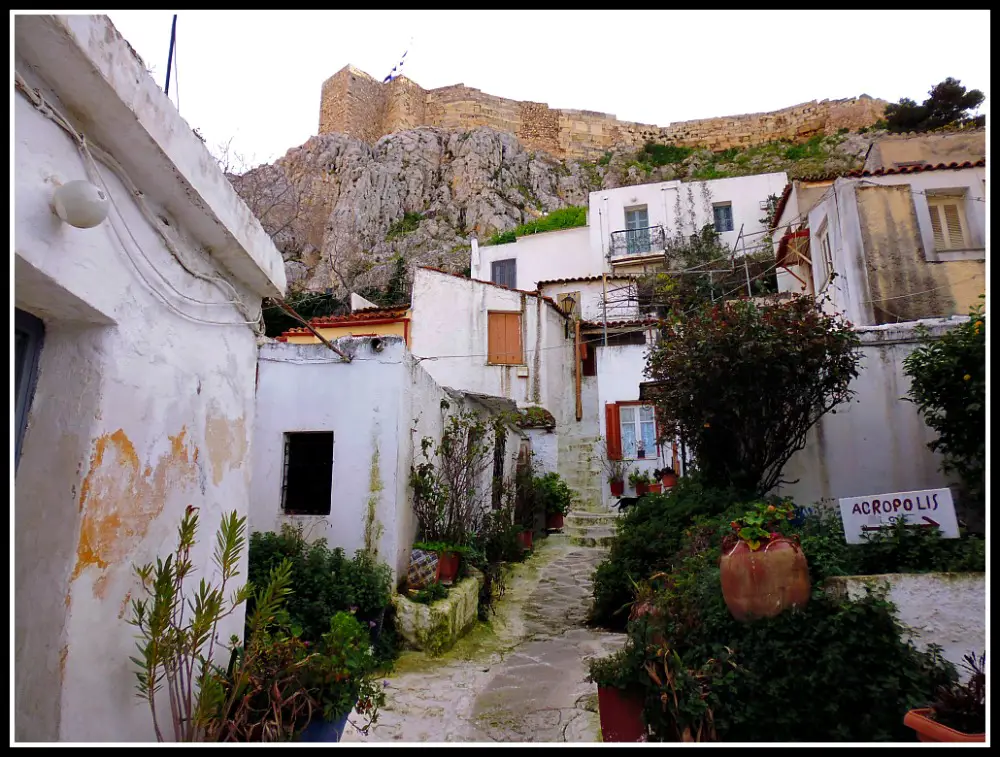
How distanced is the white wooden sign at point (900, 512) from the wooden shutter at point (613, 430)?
11251 millimetres

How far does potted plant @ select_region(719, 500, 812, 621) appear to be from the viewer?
4.11 m

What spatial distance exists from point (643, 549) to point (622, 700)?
3.18m

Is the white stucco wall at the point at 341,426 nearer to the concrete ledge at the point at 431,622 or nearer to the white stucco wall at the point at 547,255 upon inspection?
the concrete ledge at the point at 431,622

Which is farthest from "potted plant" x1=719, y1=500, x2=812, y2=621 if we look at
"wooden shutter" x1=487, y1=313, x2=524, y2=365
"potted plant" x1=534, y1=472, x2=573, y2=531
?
"wooden shutter" x1=487, y1=313, x2=524, y2=365

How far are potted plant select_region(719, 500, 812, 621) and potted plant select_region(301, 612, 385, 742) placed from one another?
2500 mm

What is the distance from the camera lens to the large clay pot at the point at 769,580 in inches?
162

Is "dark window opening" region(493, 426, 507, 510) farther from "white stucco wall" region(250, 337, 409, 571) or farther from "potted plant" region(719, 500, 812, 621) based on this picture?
"potted plant" region(719, 500, 812, 621)

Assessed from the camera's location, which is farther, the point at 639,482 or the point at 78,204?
the point at 639,482

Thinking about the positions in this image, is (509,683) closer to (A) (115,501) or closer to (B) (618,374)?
(A) (115,501)

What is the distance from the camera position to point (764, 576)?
13.5 ft

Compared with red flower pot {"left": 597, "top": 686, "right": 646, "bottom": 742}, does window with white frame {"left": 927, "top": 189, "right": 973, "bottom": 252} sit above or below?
above

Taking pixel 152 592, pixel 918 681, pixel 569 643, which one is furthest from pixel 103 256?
pixel 569 643

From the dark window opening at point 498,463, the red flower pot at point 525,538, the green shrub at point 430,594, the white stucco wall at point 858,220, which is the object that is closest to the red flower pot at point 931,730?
the green shrub at point 430,594

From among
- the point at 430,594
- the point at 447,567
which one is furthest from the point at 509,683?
the point at 447,567
